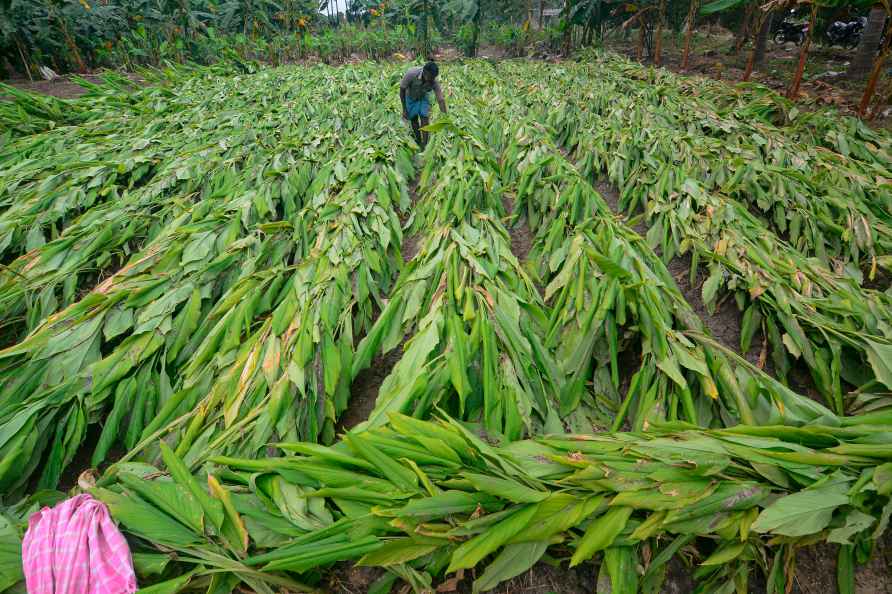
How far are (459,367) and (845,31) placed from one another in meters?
14.5

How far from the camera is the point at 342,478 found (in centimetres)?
110

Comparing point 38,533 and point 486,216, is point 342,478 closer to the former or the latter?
point 38,533

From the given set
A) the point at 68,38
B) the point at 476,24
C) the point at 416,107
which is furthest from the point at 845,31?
the point at 68,38

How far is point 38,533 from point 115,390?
3.03ft

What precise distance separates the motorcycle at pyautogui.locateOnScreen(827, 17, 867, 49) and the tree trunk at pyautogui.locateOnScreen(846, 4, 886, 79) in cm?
414

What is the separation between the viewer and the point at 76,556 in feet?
2.94

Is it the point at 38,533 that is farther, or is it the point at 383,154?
the point at 383,154

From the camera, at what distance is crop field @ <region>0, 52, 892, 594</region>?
1005 mm

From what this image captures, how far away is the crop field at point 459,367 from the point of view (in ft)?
3.30

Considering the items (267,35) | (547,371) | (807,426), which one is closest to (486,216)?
(547,371)

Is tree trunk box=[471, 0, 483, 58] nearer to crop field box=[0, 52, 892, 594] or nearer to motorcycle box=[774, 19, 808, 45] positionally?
motorcycle box=[774, 19, 808, 45]

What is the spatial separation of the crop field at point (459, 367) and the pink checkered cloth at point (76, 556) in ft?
0.15

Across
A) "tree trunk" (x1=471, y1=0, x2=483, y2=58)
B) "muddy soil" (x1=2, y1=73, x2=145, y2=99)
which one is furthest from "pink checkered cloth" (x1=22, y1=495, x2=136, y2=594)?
"tree trunk" (x1=471, y1=0, x2=483, y2=58)

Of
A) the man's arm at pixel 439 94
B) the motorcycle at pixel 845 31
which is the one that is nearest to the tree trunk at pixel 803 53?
the man's arm at pixel 439 94
